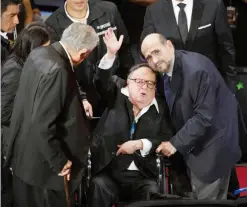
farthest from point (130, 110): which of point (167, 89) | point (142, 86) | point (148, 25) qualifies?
point (148, 25)

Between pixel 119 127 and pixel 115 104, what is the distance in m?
0.16

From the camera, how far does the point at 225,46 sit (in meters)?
4.14

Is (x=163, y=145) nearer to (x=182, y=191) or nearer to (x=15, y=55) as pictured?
(x=182, y=191)

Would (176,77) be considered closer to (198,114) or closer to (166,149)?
(198,114)

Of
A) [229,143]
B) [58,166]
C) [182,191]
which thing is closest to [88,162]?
[58,166]

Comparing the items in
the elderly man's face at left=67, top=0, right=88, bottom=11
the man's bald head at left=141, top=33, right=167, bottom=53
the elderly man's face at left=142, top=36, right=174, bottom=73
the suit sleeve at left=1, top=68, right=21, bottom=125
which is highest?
the elderly man's face at left=67, top=0, right=88, bottom=11

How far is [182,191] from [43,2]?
1827 millimetres

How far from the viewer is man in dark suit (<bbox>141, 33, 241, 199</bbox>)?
3.61 m

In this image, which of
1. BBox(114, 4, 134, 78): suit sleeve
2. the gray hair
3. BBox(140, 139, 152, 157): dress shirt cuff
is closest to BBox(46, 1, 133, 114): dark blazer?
BBox(114, 4, 134, 78): suit sleeve

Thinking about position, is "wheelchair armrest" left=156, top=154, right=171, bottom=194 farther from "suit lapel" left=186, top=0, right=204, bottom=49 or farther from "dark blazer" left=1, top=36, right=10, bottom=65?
"dark blazer" left=1, top=36, right=10, bottom=65

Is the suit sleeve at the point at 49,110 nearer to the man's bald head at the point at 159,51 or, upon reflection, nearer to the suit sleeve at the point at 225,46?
the man's bald head at the point at 159,51

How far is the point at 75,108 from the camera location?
10.8 feet

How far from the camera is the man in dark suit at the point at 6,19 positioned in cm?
383

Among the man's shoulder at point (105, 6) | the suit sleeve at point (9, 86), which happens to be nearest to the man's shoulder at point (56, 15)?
the man's shoulder at point (105, 6)
